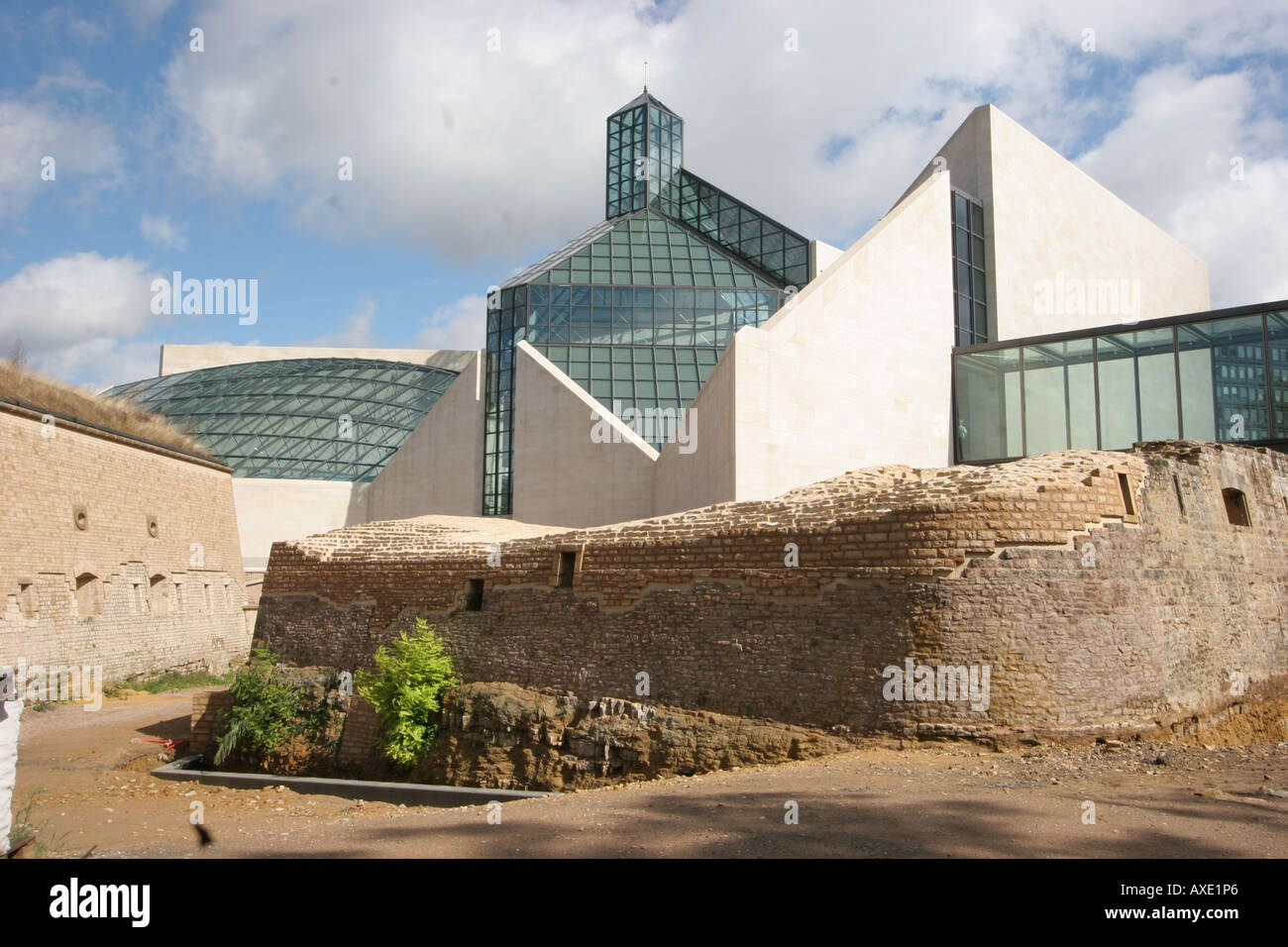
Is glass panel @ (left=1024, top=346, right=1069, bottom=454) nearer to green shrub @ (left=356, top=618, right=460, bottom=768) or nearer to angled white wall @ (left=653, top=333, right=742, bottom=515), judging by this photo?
angled white wall @ (left=653, top=333, right=742, bottom=515)

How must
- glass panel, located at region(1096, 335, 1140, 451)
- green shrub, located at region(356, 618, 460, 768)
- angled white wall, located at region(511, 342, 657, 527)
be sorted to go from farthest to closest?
angled white wall, located at region(511, 342, 657, 527), glass panel, located at region(1096, 335, 1140, 451), green shrub, located at region(356, 618, 460, 768)

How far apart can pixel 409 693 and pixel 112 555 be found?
1217 cm

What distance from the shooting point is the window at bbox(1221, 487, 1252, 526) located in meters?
12.2

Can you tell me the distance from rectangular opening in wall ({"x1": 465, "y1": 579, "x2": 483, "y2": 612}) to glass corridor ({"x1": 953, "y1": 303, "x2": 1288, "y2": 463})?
479 inches

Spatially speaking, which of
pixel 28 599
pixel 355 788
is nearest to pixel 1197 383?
pixel 355 788

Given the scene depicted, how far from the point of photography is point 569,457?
24.5 metres

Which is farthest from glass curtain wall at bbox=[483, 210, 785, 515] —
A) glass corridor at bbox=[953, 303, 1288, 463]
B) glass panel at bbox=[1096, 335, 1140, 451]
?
glass panel at bbox=[1096, 335, 1140, 451]

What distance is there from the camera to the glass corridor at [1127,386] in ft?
57.1

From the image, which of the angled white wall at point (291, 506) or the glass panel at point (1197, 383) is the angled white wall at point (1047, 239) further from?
the angled white wall at point (291, 506)

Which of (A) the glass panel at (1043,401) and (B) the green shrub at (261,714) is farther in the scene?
(A) the glass panel at (1043,401)

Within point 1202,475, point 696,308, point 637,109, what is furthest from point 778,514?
point 637,109

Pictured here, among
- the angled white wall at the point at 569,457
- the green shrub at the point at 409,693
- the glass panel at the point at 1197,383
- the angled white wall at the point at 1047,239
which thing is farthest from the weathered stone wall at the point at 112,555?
the glass panel at the point at 1197,383

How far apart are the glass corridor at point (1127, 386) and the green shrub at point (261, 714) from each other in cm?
1462
